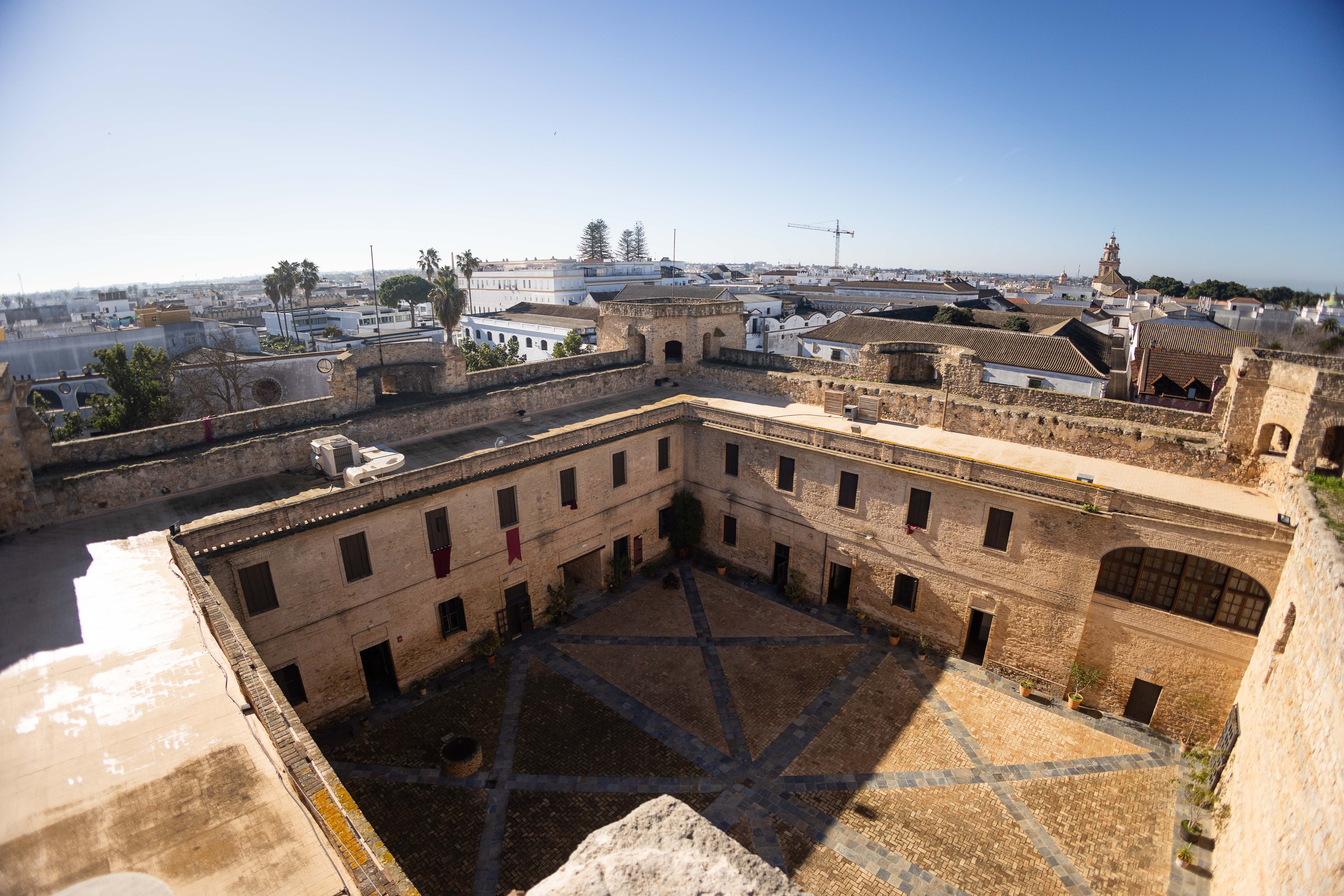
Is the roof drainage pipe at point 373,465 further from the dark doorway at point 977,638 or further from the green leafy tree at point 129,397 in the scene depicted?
the green leafy tree at point 129,397

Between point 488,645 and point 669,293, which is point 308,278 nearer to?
point 669,293

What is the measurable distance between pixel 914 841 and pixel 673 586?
13093 millimetres

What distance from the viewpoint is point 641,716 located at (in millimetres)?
19484

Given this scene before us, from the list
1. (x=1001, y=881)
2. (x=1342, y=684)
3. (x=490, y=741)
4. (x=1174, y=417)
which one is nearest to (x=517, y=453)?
(x=490, y=741)

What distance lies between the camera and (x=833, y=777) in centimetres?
1728

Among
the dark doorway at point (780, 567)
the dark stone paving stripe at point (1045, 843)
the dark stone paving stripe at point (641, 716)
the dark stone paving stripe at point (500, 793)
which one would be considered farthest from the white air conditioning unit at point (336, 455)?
the dark stone paving stripe at point (1045, 843)

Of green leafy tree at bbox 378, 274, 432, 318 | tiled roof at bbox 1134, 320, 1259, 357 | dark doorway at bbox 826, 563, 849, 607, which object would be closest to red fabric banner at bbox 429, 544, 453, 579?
dark doorway at bbox 826, 563, 849, 607

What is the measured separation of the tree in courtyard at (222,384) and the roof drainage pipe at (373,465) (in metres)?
21.2

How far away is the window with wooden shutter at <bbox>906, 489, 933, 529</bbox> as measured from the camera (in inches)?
851

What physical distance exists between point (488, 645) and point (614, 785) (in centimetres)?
720

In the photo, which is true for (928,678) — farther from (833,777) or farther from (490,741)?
(490,741)

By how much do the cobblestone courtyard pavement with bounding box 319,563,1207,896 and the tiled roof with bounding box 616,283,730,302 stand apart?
163ft

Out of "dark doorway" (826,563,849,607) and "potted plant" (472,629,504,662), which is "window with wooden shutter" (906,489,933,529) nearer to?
"dark doorway" (826,563,849,607)

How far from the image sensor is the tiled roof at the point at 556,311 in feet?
221
